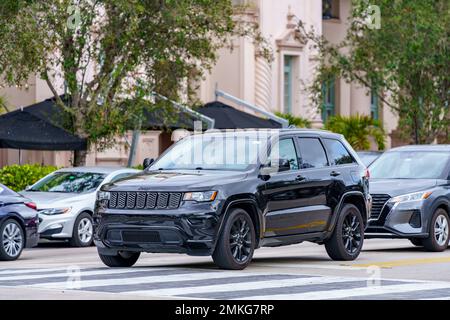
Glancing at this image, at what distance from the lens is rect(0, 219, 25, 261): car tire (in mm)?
19734

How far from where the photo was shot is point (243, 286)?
14.0 m

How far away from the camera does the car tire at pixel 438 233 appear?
20.9 m

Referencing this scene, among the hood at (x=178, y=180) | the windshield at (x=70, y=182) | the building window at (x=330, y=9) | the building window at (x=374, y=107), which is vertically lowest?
the windshield at (x=70, y=182)

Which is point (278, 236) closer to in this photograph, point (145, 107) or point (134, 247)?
point (134, 247)

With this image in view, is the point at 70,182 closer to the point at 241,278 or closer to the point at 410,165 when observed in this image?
the point at 410,165

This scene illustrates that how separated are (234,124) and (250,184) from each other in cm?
1863

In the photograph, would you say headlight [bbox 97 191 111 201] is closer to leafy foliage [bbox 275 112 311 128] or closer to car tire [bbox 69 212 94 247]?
car tire [bbox 69 212 94 247]

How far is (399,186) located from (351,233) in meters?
3.11

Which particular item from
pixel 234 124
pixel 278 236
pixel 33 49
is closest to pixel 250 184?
pixel 278 236

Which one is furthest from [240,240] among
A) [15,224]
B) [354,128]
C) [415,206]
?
[354,128]

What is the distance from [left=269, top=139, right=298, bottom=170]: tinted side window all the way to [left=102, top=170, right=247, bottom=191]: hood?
902 mm

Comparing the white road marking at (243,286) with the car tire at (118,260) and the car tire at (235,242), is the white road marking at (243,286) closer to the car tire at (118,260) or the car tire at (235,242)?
the car tire at (235,242)

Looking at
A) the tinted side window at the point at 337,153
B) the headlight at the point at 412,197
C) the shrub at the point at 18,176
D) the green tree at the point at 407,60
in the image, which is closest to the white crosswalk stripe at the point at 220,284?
the tinted side window at the point at 337,153

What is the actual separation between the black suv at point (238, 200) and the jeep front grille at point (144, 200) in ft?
0.04
